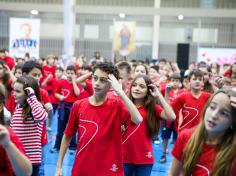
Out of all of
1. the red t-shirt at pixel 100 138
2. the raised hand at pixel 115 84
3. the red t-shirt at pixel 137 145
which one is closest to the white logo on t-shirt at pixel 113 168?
the red t-shirt at pixel 100 138

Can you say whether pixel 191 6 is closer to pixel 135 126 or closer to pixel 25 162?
pixel 135 126

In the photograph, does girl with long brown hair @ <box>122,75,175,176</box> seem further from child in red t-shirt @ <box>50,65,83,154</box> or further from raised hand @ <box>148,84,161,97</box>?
child in red t-shirt @ <box>50,65,83,154</box>

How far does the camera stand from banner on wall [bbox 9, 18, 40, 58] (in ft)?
41.3

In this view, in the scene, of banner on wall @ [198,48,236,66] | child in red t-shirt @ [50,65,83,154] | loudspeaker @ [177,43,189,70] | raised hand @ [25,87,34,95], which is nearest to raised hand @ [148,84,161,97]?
raised hand @ [25,87,34,95]

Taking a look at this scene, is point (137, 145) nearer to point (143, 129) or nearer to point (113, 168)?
point (143, 129)

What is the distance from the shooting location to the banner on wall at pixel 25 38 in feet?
41.3

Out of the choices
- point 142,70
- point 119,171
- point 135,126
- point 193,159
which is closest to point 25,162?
point 193,159

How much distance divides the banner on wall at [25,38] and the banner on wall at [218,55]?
19.3 ft

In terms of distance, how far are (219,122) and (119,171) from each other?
1217 mm

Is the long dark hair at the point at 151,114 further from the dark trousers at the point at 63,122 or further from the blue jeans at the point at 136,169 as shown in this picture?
the dark trousers at the point at 63,122

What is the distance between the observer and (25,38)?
1259 centimetres

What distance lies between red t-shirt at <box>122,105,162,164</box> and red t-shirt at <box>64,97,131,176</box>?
72 centimetres

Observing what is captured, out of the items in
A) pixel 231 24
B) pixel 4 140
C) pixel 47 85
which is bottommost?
pixel 47 85

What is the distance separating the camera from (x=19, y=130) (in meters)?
3.82
